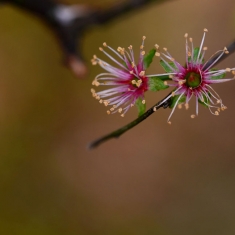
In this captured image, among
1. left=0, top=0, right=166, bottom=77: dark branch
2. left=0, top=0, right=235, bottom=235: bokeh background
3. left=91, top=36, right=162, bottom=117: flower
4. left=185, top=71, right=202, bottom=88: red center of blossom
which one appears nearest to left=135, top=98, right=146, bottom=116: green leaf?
left=91, top=36, right=162, bottom=117: flower

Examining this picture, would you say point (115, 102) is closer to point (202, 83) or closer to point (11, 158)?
point (202, 83)

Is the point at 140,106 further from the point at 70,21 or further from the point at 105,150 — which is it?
the point at 105,150

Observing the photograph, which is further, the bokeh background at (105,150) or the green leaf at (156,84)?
the bokeh background at (105,150)

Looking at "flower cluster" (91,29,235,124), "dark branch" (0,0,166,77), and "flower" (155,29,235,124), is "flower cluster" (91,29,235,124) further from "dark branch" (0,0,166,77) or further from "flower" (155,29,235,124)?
"dark branch" (0,0,166,77)

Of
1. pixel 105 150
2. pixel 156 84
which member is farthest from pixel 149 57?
pixel 105 150

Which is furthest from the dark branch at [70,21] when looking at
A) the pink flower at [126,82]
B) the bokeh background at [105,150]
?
the bokeh background at [105,150]

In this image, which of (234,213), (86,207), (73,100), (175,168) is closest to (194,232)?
(234,213)

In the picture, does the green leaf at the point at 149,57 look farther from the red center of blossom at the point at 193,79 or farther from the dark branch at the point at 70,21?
the dark branch at the point at 70,21
